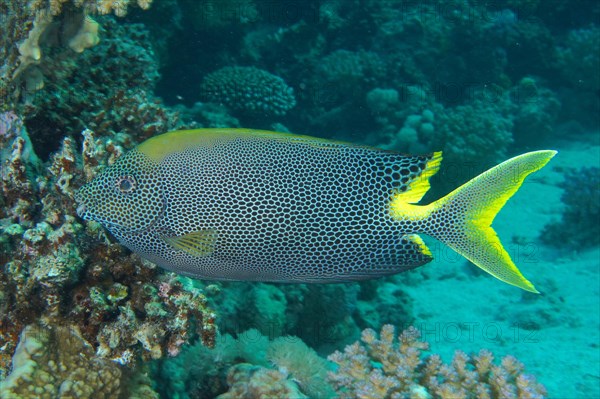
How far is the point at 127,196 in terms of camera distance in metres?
2.28

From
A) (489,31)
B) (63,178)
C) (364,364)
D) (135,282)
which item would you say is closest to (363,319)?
(364,364)

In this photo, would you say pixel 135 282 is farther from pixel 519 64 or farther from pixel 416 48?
pixel 519 64

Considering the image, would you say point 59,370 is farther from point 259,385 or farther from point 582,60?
point 582,60

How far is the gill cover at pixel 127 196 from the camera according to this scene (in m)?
2.26

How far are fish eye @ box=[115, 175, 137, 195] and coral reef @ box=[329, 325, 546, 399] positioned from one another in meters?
2.08

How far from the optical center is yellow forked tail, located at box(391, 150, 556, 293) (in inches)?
83.4

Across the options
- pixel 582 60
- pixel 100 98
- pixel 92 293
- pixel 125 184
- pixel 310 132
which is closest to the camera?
pixel 125 184

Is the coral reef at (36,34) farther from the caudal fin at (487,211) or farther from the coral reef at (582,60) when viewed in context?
the coral reef at (582,60)

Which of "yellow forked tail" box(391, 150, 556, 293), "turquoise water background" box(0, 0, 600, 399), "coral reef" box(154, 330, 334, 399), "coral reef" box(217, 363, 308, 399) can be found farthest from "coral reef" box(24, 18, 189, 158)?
"yellow forked tail" box(391, 150, 556, 293)

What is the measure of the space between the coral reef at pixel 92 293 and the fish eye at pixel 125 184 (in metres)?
0.59

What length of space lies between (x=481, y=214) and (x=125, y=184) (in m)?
1.91

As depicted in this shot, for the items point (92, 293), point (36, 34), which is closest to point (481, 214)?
point (92, 293)

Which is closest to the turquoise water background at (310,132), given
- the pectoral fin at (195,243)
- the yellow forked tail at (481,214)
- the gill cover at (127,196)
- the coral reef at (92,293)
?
the coral reef at (92,293)

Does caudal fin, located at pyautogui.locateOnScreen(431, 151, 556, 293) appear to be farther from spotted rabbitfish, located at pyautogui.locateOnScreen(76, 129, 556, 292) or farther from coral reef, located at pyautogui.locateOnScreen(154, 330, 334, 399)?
coral reef, located at pyautogui.locateOnScreen(154, 330, 334, 399)
